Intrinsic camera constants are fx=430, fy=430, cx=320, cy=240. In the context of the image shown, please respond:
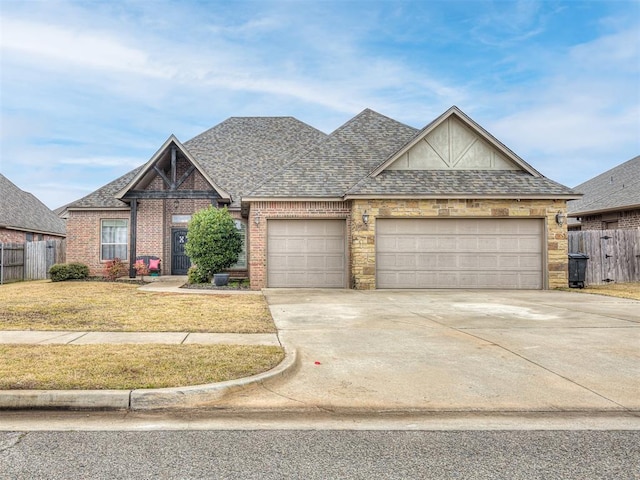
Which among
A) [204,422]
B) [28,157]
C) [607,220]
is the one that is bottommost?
[204,422]

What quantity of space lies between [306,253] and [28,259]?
15.4 meters

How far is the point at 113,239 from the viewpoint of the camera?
69.6 ft

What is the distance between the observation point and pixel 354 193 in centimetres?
1535

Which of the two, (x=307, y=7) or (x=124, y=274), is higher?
(x=307, y=7)

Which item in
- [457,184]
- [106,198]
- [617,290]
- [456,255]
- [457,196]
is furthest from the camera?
[106,198]

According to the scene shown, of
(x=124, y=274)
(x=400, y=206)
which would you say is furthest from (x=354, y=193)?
(x=124, y=274)

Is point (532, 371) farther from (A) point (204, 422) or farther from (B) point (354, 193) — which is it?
(B) point (354, 193)

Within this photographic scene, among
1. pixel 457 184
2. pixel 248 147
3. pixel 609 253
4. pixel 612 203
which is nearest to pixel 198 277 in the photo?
pixel 248 147

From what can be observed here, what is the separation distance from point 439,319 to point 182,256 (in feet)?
50.4

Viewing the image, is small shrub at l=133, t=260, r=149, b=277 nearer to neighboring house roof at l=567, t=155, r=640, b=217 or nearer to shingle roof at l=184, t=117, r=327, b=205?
shingle roof at l=184, t=117, r=327, b=205

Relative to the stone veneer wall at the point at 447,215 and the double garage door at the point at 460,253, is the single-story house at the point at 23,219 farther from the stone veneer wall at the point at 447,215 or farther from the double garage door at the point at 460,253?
the double garage door at the point at 460,253

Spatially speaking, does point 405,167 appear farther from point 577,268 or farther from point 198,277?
point 198,277

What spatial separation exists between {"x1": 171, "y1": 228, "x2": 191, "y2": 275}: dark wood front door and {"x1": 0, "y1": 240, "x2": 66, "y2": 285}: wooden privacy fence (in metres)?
7.02

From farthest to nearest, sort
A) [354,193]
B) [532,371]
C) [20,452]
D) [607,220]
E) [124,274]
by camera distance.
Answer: [607,220]
[124,274]
[354,193]
[532,371]
[20,452]
